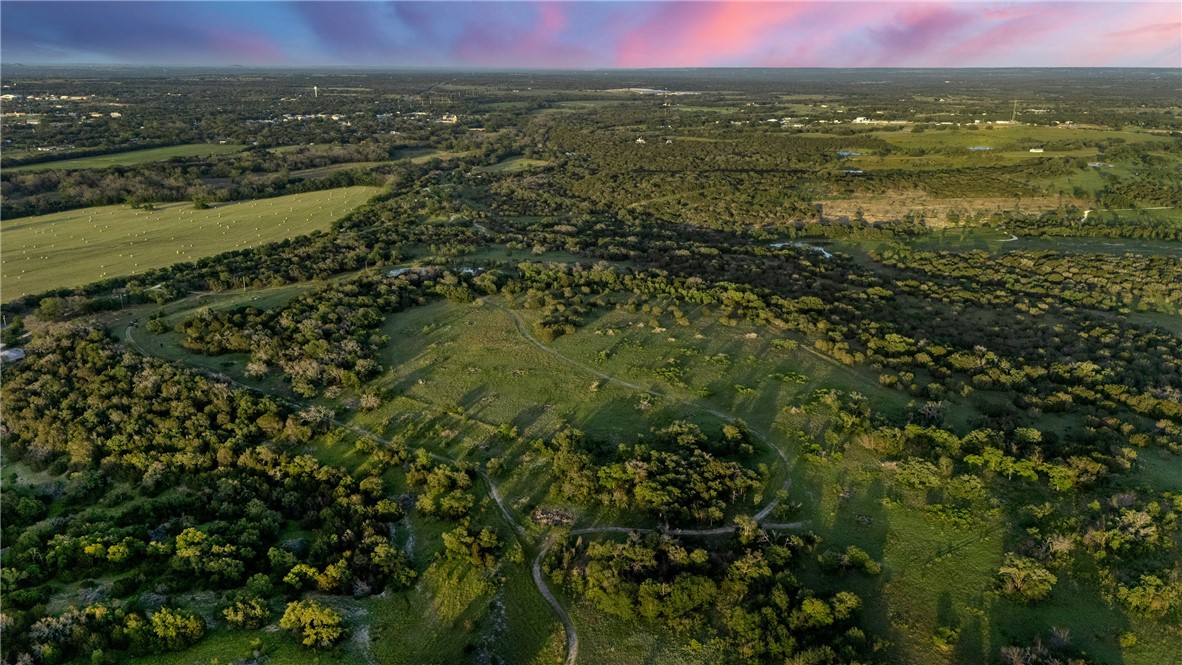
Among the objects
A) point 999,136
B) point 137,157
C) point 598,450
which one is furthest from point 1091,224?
point 137,157

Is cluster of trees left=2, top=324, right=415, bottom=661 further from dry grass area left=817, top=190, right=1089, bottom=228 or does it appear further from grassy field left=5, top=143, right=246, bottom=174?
grassy field left=5, top=143, right=246, bottom=174

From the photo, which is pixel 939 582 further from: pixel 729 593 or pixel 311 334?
pixel 311 334

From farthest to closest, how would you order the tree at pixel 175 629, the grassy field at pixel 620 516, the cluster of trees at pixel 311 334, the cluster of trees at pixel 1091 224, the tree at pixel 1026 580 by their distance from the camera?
the cluster of trees at pixel 1091 224
the cluster of trees at pixel 311 334
the tree at pixel 1026 580
the grassy field at pixel 620 516
the tree at pixel 175 629

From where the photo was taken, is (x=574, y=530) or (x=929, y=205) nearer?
(x=574, y=530)

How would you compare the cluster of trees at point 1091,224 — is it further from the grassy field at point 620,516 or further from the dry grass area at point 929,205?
the grassy field at point 620,516

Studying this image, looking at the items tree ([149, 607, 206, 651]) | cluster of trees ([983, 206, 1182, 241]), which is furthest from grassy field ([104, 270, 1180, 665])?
cluster of trees ([983, 206, 1182, 241])

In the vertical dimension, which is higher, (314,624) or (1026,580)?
(1026,580)

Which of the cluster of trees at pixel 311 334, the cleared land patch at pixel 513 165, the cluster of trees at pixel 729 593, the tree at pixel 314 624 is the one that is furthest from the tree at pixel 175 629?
the cleared land patch at pixel 513 165
